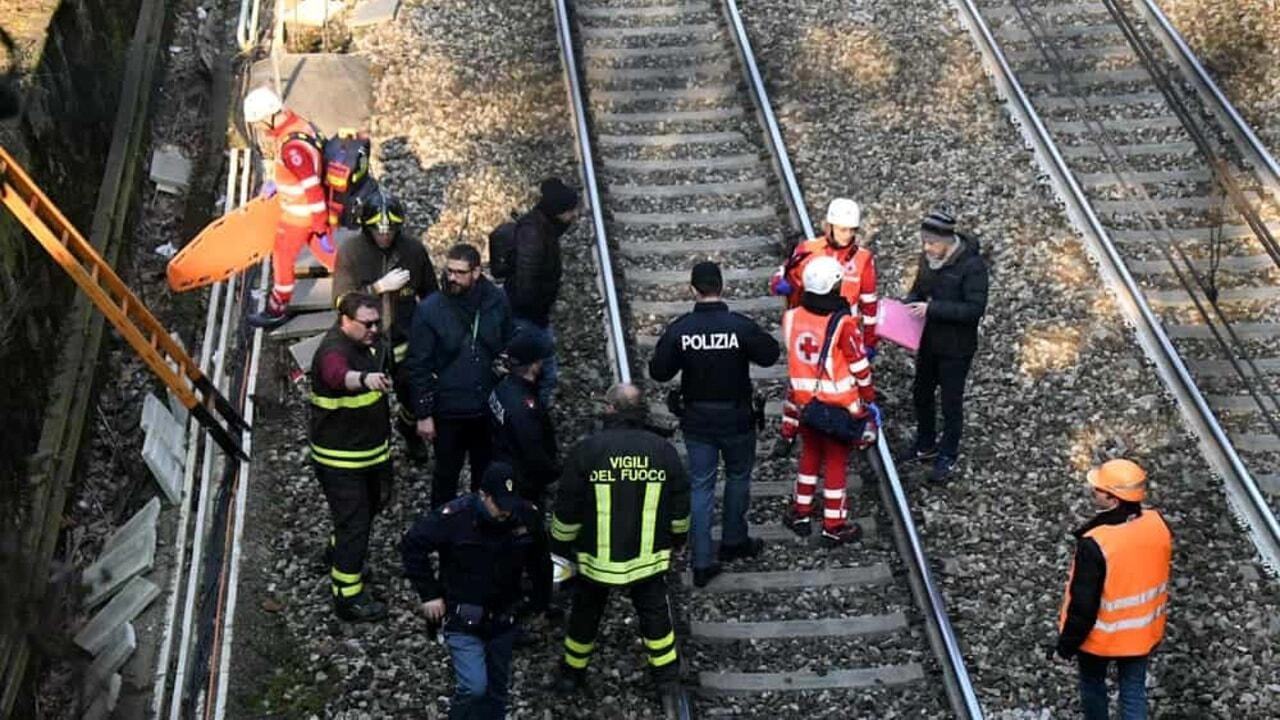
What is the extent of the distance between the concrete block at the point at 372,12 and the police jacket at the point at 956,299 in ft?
22.7

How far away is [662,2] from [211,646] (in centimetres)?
890

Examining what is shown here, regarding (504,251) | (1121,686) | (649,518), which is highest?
(504,251)

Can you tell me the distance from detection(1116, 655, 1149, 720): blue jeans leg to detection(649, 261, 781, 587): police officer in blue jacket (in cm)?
239

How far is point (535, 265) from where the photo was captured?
32.1ft

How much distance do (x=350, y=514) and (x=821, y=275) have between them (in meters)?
2.90

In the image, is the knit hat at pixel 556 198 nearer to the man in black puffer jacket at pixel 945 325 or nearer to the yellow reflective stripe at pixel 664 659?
the man in black puffer jacket at pixel 945 325

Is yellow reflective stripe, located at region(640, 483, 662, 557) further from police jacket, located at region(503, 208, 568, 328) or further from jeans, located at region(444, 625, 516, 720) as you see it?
police jacket, located at region(503, 208, 568, 328)

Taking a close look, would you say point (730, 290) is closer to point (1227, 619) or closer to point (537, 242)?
point (537, 242)

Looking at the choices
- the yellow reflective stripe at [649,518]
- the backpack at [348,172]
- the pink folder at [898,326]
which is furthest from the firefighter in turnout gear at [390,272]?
the pink folder at [898,326]

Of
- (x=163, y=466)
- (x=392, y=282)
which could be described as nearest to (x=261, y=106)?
(x=392, y=282)

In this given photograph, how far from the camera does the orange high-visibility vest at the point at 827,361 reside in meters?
8.96

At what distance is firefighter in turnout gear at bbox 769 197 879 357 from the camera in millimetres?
9391

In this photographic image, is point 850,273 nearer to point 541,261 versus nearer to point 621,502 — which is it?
point 541,261

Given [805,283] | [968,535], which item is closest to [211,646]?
[805,283]
